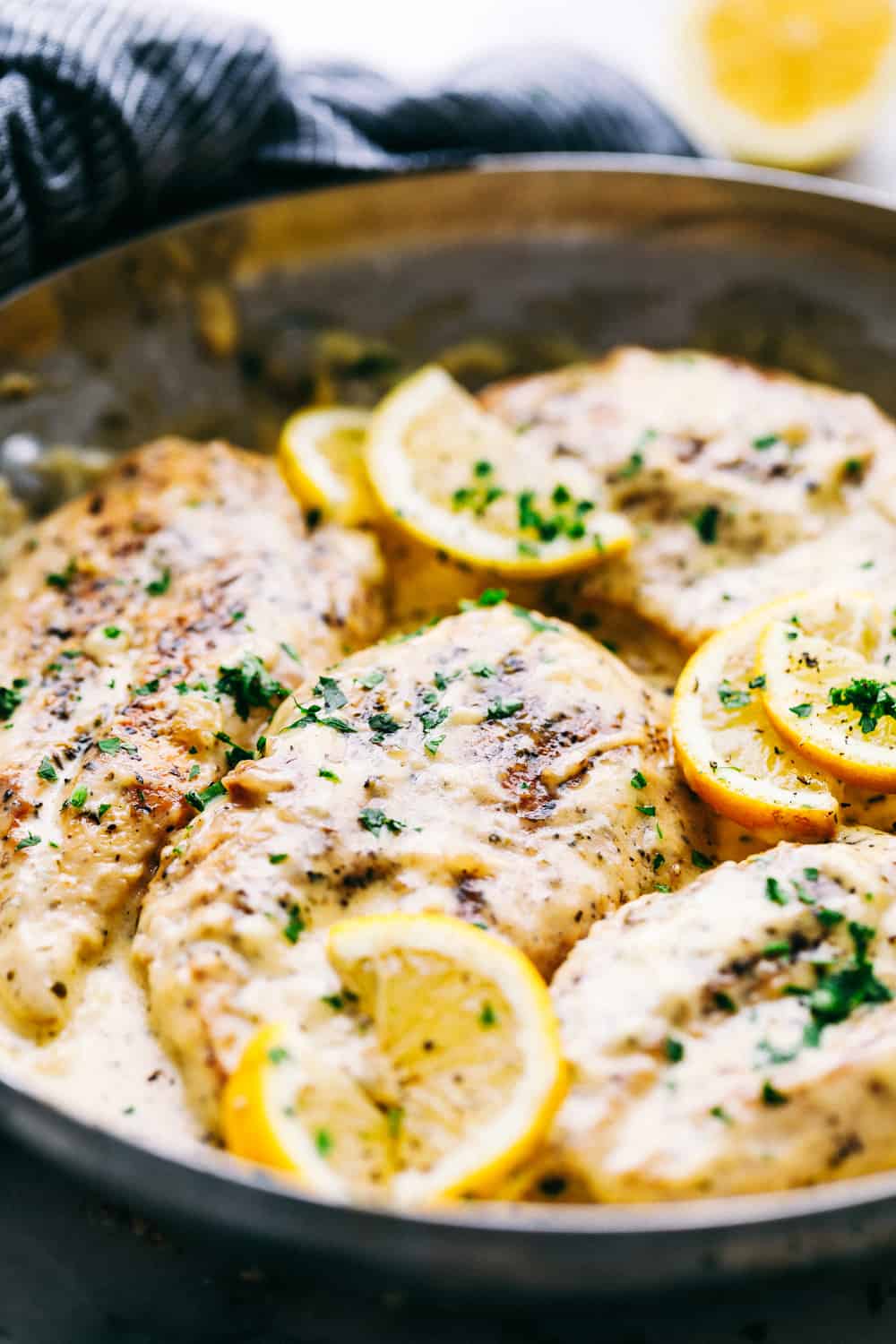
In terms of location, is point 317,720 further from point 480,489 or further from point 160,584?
point 480,489

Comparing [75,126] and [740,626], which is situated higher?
[75,126]

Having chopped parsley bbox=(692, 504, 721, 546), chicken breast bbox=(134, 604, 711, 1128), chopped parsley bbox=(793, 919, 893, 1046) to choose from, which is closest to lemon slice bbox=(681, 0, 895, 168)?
chopped parsley bbox=(692, 504, 721, 546)

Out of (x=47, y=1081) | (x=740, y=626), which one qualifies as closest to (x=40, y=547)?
(x=47, y=1081)

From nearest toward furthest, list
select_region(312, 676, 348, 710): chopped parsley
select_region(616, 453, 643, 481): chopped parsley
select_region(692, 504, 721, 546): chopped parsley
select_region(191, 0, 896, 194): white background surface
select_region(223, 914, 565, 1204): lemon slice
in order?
select_region(223, 914, 565, 1204): lemon slice < select_region(312, 676, 348, 710): chopped parsley < select_region(692, 504, 721, 546): chopped parsley < select_region(616, 453, 643, 481): chopped parsley < select_region(191, 0, 896, 194): white background surface

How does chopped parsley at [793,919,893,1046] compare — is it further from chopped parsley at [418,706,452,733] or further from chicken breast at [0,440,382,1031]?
chicken breast at [0,440,382,1031]

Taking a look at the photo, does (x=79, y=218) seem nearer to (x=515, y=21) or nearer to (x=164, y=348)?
(x=164, y=348)

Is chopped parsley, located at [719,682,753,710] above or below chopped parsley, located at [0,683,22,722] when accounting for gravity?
above

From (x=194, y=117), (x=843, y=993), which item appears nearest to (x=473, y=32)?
(x=194, y=117)
